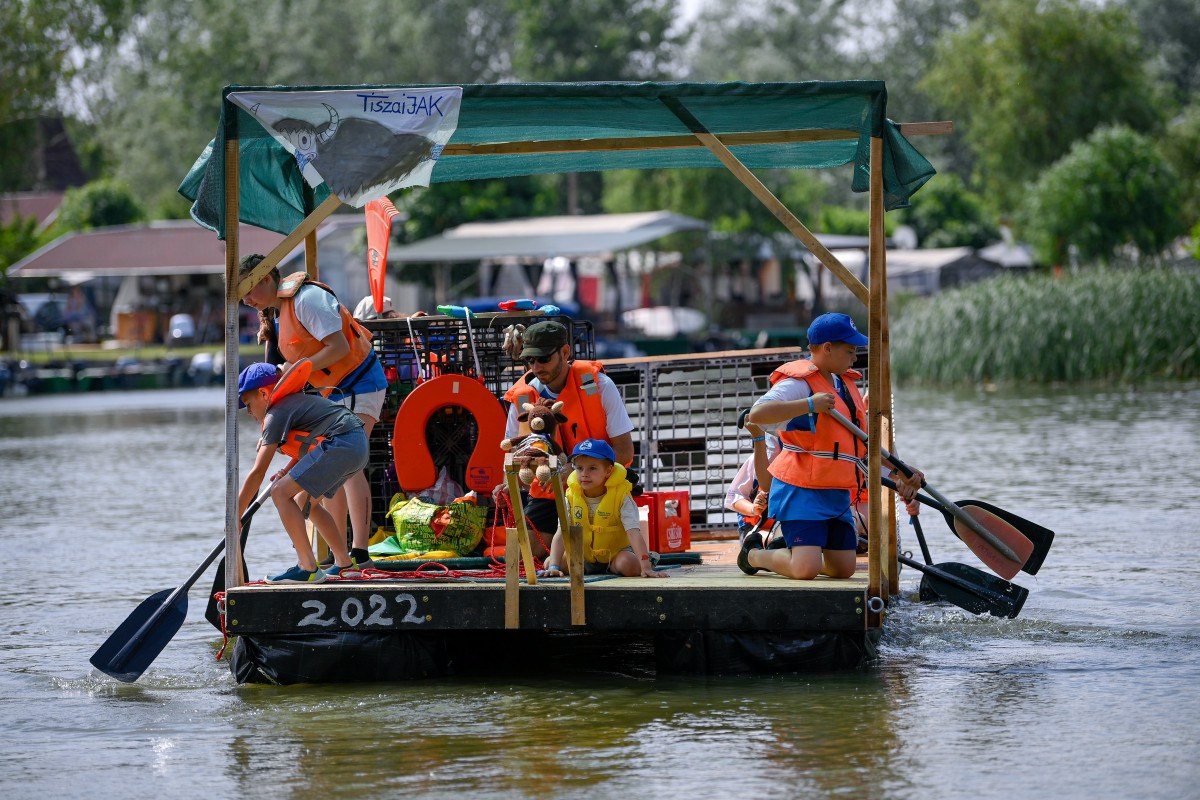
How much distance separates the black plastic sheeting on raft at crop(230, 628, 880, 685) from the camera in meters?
6.91

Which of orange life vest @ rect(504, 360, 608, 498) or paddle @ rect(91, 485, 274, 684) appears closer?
paddle @ rect(91, 485, 274, 684)

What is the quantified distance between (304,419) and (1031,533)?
3.89 m

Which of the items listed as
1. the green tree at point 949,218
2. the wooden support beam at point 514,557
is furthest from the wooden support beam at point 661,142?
the green tree at point 949,218

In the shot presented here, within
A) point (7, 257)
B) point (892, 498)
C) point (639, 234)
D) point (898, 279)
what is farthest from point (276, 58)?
point (892, 498)

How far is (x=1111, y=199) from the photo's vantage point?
3456 centimetres

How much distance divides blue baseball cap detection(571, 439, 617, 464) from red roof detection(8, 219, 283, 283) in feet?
132

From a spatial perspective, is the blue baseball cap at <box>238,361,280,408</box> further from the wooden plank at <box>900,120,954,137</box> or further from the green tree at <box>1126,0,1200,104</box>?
the green tree at <box>1126,0,1200,104</box>

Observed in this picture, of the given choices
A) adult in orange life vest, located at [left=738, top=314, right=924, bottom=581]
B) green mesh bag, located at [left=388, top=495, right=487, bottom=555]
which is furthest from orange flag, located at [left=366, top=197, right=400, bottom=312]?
adult in orange life vest, located at [left=738, top=314, right=924, bottom=581]

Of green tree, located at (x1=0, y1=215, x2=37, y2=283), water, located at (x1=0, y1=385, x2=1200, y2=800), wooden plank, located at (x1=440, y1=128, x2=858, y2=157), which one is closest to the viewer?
water, located at (x1=0, y1=385, x2=1200, y2=800)

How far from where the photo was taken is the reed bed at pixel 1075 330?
26266 millimetres

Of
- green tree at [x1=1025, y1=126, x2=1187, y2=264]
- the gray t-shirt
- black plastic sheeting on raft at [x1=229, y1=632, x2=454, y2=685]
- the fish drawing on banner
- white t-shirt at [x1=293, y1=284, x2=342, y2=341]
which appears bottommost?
black plastic sheeting on raft at [x1=229, y1=632, x2=454, y2=685]

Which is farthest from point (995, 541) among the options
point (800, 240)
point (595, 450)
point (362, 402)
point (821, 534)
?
point (362, 402)

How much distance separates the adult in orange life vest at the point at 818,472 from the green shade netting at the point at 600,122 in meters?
0.82

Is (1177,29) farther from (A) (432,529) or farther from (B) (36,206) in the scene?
(A) (432,529)
